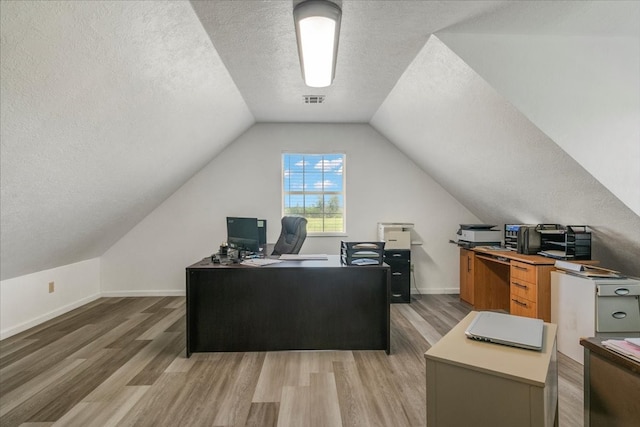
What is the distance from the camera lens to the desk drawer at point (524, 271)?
331cm

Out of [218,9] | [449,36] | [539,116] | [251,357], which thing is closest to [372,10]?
[449,36]

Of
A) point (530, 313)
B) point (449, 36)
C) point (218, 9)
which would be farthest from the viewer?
point (530, 313)

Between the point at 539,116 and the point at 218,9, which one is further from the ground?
the point at 218,9

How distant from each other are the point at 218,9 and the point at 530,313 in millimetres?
3739

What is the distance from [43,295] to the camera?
157 inches

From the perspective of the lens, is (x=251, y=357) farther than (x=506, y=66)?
Yes

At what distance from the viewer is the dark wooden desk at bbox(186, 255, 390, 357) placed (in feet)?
10.3

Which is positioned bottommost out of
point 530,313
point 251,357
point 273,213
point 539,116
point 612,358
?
point 251,357

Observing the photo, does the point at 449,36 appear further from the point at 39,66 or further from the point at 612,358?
the point at 39,66

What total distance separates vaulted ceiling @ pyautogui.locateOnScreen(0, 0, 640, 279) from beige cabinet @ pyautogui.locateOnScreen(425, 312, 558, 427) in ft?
6.90

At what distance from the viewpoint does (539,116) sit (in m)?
2.63

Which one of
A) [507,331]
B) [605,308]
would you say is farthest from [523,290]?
[507,331]

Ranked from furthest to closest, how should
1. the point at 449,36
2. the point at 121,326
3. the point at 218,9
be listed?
the point at 121,326 < the point at 449,36 < the point at 218,9

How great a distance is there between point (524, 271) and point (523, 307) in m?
0.37
